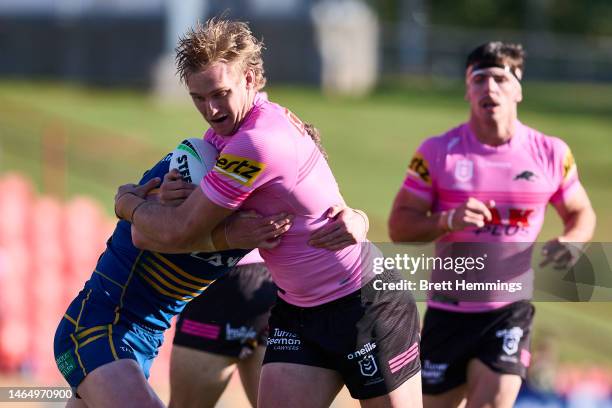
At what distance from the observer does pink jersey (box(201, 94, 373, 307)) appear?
4.36m

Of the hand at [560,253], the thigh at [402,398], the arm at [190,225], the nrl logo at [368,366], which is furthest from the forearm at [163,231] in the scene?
the hand at [560,253]

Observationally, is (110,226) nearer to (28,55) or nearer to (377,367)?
(377,367)

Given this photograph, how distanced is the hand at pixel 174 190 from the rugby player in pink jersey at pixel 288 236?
0.05 metres

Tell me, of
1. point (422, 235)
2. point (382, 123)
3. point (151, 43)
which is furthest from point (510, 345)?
point (151, 43)

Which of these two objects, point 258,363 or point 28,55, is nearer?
point 258,363

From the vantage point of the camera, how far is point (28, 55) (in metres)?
31.2

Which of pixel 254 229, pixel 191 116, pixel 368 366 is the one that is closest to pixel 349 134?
pixel 191 116

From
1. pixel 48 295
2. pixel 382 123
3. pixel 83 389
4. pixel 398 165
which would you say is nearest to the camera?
pixel 83 389

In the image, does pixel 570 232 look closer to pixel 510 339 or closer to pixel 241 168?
pixel 510 339

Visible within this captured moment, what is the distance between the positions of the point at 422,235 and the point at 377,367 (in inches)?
57.4

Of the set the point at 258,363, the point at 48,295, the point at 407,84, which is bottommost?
the point at 407,84

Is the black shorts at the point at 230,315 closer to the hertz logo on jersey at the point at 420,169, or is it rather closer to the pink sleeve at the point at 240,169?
the hertz logo on jersey at the point at 420,169

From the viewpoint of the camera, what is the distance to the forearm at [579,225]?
594 cm

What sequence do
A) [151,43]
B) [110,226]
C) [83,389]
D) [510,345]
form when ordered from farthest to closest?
[151,43] < [110,226] < [510,345] < [83,389]
